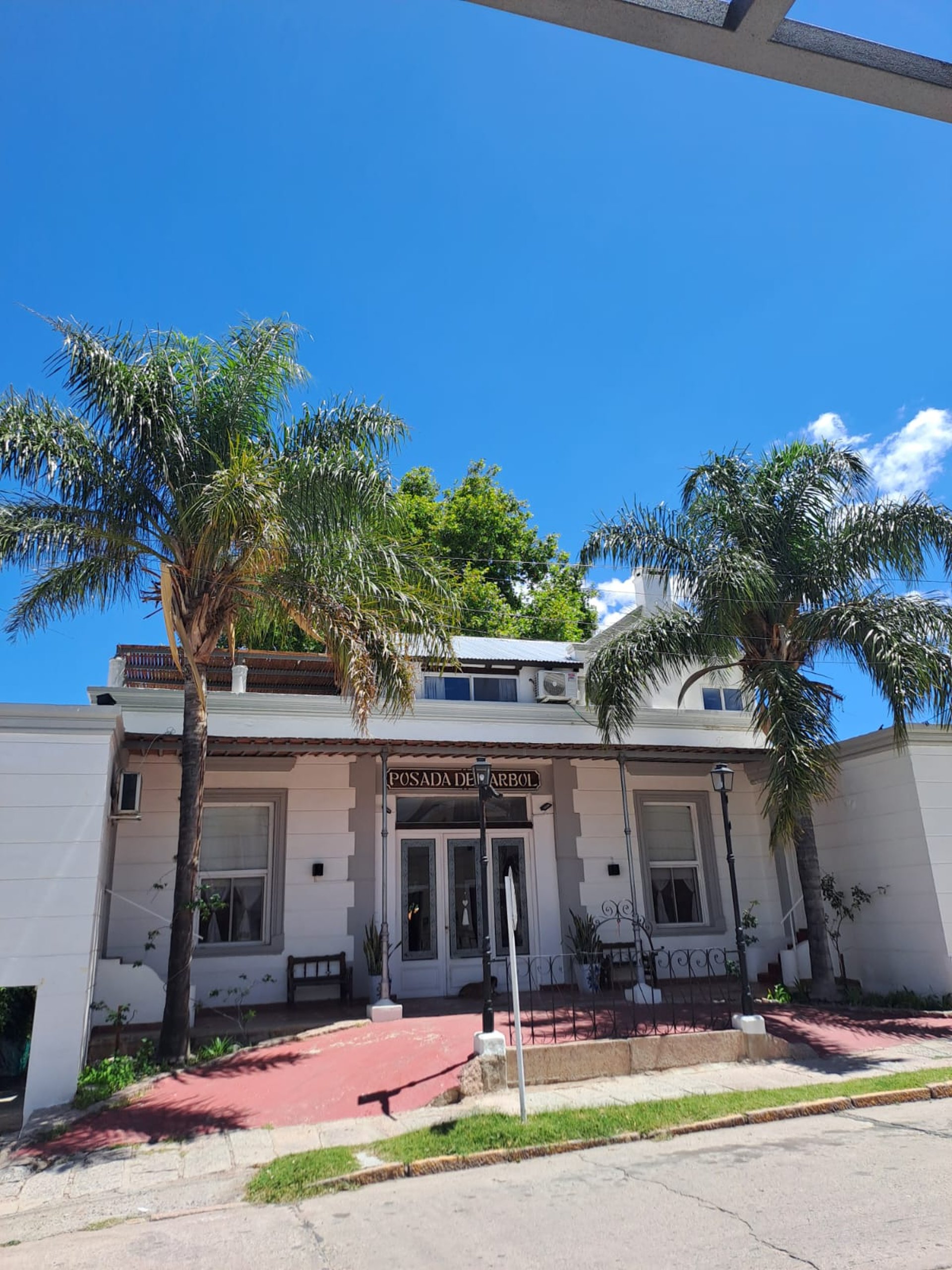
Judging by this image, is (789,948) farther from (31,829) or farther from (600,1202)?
(31,829)

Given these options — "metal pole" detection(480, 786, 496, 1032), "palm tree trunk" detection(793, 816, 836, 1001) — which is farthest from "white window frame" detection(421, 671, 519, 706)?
"metal pole" detection(480, 786, 496, 1032)

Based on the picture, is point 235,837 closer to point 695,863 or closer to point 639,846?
point 639,846

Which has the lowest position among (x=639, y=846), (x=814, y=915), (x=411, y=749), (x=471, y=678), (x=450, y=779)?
(x=814, y=915)

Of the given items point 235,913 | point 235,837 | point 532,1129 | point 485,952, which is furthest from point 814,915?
point 235,837

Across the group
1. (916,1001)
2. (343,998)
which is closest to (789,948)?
(916,1001)

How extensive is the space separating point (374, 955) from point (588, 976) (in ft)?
10.8

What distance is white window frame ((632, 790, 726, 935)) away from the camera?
14.0m

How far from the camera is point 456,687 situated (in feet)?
49.7

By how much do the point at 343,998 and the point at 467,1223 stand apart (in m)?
7.11

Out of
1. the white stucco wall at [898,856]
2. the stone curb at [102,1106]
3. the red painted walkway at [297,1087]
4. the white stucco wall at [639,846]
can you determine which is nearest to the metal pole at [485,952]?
the red painted walkway at [297,1087]

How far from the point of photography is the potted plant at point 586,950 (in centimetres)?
1258

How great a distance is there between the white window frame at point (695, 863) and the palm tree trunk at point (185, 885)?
7658mm

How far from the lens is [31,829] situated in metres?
8.48

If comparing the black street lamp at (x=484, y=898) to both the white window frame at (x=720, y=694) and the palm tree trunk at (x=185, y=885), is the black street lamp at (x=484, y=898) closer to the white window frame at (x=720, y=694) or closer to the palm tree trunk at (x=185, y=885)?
the palm tree trunk at (x=185, y=885)
